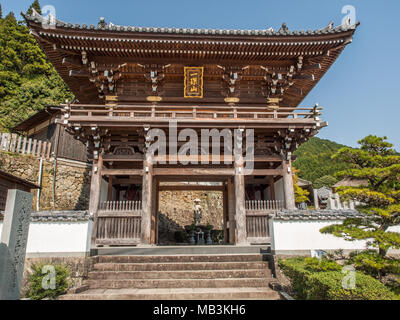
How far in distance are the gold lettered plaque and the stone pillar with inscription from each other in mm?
8102

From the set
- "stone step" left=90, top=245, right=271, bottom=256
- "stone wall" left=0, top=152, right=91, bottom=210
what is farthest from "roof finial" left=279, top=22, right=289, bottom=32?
"stone wall" left=0, top=152, right=91, bottom=210

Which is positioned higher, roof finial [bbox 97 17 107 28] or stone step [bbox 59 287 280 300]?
roof finial [bbox 97 17 107 28]

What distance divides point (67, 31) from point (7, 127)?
56.6 ft

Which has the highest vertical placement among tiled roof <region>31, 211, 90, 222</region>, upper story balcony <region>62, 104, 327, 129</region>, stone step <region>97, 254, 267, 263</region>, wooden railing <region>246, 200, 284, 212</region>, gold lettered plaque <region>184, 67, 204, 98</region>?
gold lettered plaque <region>184, 67, 204, 98</region>

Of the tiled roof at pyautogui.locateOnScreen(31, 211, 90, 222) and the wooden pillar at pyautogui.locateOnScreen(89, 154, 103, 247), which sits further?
the wooden pillar at pyautogui.locateOnScreen(89, 154, 103, 247)

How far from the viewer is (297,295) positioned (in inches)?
257

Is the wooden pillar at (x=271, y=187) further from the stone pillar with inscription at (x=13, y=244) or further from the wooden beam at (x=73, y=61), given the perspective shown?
the stone pillar with inscription at (x=13, y=244)

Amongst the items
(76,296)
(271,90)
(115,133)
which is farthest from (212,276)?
(271,90)

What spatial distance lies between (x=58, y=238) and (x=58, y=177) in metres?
11.3

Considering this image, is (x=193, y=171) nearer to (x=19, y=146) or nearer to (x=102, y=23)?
(x=102, y=23)

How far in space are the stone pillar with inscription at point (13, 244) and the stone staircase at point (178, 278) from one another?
1.66 metres

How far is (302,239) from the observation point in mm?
8188

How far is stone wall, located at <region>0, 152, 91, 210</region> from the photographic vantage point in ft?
54.0

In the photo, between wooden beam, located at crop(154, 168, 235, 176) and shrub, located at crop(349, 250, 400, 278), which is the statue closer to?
wooden beam, located at crop(154, 168, 235, 176)
